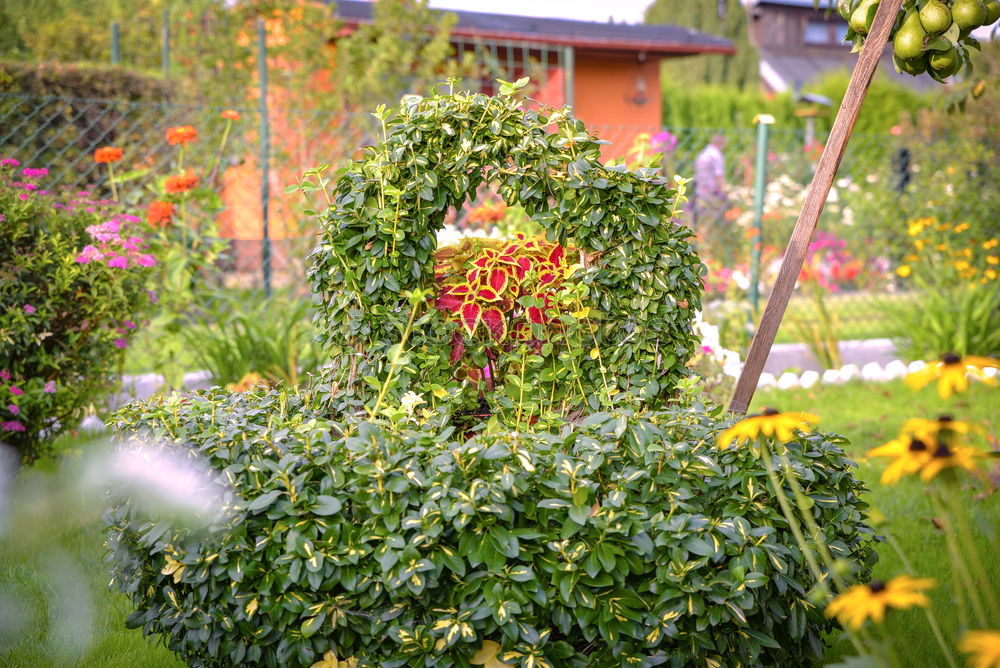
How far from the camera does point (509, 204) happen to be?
250cm

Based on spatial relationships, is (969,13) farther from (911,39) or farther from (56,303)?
(56,303)

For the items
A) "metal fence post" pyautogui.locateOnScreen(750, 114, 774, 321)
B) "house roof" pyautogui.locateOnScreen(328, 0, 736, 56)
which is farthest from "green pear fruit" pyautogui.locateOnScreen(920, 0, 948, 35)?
"house roof" pyautogui.locateOnScreen(328, 0, 736, 56)

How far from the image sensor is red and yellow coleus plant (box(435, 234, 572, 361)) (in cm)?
258

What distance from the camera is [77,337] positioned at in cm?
356

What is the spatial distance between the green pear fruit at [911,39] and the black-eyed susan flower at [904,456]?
1103 mm

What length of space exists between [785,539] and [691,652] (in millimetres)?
315

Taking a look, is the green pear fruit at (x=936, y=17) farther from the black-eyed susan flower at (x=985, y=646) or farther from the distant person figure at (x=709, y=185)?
the distant person figure at (x=709, y=185)

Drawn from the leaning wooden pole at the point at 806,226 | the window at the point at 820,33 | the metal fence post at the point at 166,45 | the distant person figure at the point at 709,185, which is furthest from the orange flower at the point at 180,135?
the window at the point at 820,33

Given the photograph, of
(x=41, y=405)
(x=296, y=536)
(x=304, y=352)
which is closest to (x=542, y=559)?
(x=296, y=536)

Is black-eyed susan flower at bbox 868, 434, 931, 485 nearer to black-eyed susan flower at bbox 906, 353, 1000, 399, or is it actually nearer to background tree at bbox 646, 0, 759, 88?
black-eyed susan flower at bbox 906, 353, 1000, 399

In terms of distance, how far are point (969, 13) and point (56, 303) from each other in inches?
126

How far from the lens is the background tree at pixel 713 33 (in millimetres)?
26375

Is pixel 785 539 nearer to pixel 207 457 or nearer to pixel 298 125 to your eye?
pixel 207 457

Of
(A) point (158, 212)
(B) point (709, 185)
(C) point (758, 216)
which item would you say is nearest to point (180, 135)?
(A) point (158, 212)
